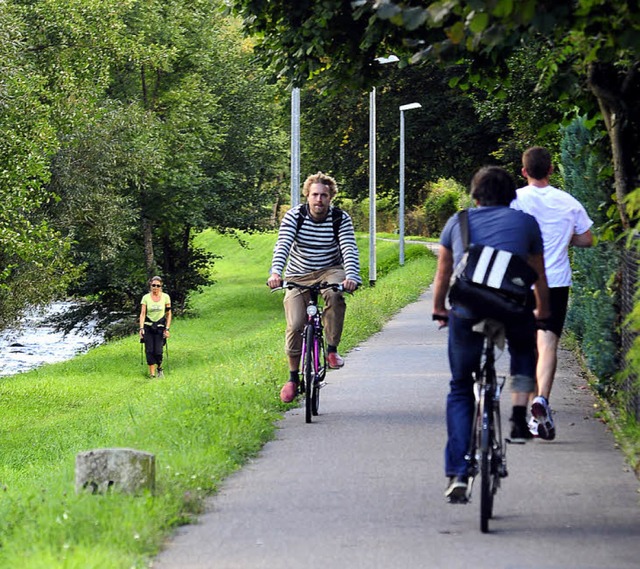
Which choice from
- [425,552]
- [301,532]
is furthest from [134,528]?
[425,552]

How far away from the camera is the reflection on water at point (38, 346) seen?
41.7 m

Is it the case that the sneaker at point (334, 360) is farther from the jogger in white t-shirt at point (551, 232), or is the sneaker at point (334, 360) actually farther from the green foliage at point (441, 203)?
the green foliage at point (441, 203)

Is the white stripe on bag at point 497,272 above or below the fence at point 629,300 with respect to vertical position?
above

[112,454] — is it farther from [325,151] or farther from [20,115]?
[325,151]

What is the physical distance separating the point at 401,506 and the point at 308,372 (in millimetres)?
3489

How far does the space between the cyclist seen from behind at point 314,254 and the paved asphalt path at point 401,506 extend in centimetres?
75

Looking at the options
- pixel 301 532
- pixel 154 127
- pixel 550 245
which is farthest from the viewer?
pixel 154 127

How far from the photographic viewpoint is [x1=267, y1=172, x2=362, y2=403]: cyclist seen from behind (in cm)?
1104

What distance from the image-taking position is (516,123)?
24828 mm

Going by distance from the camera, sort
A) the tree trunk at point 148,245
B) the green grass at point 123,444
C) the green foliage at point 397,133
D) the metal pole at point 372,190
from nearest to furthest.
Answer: the green grass at point 123,444
the metal pole at point 372,190
the green foliage at point 397,133
the tree trunk at point 148,245

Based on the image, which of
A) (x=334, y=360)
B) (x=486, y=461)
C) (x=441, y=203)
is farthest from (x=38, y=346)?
(x=486, y=461)

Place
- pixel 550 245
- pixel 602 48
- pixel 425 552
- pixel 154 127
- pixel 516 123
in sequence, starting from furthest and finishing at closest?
pixel 154 127 < pixel 516 123 < pixel 550 245 < pixel 602 48 < pixel 425 552

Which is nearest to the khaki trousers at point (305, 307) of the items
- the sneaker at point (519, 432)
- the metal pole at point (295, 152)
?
the sneaker at point (519, 432)

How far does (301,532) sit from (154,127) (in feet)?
113
